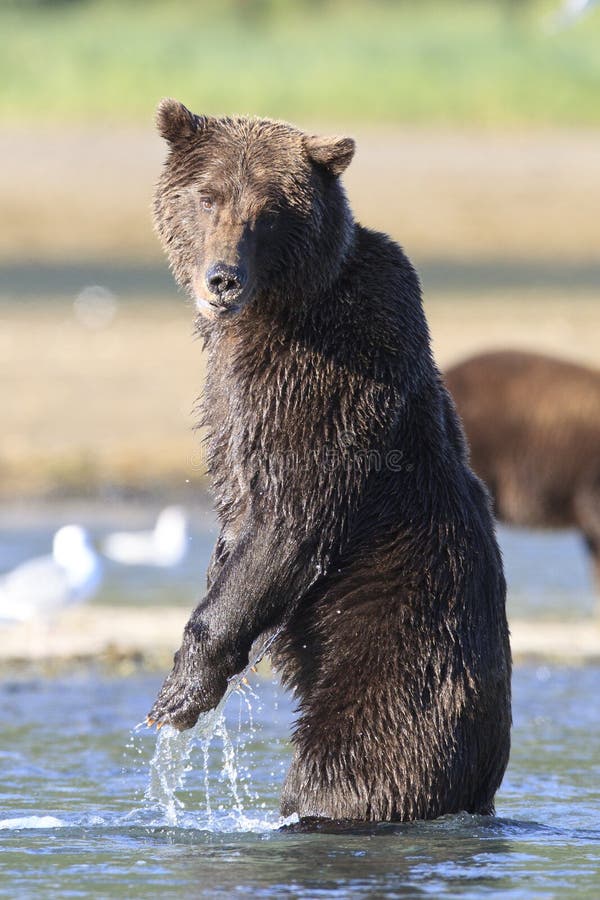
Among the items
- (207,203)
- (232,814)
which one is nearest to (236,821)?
(232,814)

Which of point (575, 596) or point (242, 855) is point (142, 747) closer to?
point (242, 855)

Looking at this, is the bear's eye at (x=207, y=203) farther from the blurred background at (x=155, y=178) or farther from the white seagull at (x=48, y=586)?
the white seagull at (x=48, y=586)

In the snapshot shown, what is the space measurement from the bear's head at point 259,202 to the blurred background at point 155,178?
3199mm

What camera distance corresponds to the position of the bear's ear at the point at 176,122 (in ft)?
17.3

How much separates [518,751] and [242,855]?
2.23 metres

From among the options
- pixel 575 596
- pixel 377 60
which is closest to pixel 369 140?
pixel 377 60

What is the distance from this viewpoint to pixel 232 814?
19.7 feet

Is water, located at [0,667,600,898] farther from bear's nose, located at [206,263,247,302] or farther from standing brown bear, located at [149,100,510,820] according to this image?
bear's nose, located at [206,263,247,302]

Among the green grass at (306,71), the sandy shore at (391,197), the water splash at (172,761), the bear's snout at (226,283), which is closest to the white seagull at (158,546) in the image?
the water splash at (172,761)

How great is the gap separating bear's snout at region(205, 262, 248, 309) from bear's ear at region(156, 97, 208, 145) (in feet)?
1.61

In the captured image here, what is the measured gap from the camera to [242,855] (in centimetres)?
514

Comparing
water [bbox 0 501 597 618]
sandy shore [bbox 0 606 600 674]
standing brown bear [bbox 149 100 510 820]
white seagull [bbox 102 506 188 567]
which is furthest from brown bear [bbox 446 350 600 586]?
standing brown bear [bbox 149 100 510 820]

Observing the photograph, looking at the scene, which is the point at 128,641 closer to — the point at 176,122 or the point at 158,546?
the point at 158,546

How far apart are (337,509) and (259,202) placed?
0.86 m
